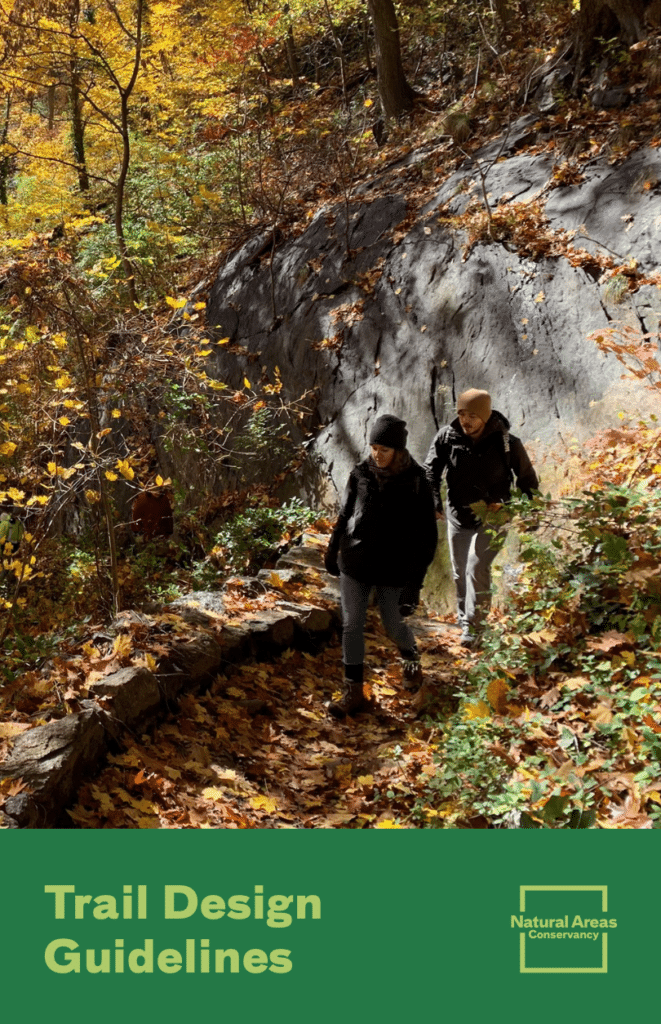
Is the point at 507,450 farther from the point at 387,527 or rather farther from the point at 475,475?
the point at 387,527

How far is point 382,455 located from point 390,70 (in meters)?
11.2

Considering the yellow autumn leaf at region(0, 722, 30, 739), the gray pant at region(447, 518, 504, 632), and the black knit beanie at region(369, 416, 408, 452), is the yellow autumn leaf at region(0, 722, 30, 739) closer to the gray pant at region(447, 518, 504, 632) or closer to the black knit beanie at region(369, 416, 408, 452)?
the black knit beanie at region(369, 416, 408, 452)

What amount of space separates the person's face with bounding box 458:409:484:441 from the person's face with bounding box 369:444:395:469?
109cm

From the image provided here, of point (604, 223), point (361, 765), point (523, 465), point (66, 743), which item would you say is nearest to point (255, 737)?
point (361, 765)

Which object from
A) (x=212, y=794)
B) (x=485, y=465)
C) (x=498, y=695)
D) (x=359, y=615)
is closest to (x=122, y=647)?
(x=212, y=794)

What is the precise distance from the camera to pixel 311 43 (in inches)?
768

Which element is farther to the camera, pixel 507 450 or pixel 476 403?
pixel 507 450

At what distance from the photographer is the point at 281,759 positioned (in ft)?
16.1

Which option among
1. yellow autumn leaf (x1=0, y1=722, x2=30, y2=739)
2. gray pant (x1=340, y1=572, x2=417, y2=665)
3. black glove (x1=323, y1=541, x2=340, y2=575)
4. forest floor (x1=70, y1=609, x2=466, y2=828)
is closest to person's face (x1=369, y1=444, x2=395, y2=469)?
black glove (x1=323, y1=541, x2=340, y2=575)

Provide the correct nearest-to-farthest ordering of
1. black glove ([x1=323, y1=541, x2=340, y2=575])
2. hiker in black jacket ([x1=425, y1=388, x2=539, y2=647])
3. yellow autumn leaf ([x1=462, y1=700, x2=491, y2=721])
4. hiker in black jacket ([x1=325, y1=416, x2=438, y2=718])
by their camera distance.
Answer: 1. yellow autumn leaf ([x1=462, y1=700, x2=491, y2=721])
2. hiker in black jacket ([x1=325, y1=416, x2=438, y2=718])
3. black glove ([x1=323, y1=541, x2=340, y2=575])
4. hiker in black jacket ([x1=425, y1=388, x2=539, y2=647])

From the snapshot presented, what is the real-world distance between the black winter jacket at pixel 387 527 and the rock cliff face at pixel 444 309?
109 inches

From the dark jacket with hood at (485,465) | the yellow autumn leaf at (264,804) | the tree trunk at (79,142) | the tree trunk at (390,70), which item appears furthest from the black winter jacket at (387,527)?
the tree trunk at (79,142)

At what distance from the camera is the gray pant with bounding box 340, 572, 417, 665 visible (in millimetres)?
5098

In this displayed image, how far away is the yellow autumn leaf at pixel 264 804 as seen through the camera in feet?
14.2
